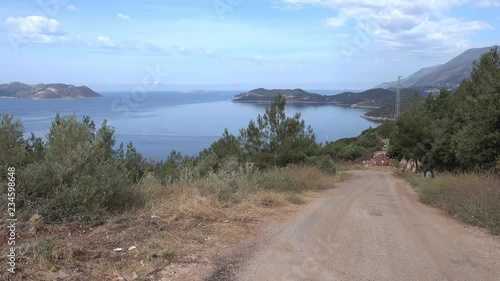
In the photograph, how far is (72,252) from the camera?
14.5ft

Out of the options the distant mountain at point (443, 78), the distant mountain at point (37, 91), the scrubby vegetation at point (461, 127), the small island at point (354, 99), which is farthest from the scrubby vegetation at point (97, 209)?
the small island at point (354, 99)

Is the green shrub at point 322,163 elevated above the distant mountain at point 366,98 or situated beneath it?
situated beneath

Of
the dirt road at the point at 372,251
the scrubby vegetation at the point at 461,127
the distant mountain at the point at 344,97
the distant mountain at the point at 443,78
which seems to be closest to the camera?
the dirt road at the point at 372,251

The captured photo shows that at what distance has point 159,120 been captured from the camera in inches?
3322

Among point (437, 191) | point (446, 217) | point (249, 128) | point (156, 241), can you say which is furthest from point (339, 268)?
point (249, 128)

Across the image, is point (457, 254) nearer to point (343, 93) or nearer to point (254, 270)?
point (254, 270)

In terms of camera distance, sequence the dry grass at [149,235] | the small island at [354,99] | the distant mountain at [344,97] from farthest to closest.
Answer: the distant mountain at [344,97] → the small island at [354,99] → the dry grass at [149,235]

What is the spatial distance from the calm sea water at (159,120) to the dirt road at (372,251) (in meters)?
31.1

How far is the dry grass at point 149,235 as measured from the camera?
13.8 ft

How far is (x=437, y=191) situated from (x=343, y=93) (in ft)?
461

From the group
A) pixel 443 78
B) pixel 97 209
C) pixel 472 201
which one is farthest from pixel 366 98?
pixel 97 209

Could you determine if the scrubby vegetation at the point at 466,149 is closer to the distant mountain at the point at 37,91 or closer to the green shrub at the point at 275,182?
the green shrub at the point at 275,182

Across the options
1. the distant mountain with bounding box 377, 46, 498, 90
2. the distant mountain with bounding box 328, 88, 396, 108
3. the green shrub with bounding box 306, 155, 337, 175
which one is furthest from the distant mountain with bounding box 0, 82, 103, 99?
the distant mountain with bounding box 328, 88, 396, 108

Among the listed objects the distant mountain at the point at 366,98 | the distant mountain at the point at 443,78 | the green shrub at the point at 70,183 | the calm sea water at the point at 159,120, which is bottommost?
the calm sea water at the point at 159,120
